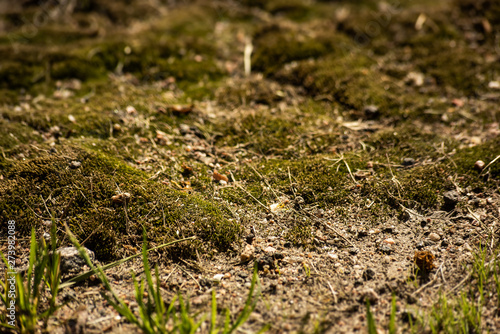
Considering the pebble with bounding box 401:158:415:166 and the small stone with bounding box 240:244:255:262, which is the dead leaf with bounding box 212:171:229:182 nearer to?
the small stone with bounding box 240:244:255:262

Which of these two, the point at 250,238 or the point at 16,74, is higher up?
the point at 16,74

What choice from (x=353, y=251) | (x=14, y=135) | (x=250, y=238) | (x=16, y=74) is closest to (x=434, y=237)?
(x=353, y=251)

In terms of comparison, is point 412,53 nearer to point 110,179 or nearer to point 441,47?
point 441,47

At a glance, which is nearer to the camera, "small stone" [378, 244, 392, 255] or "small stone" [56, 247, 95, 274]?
"small stone" [56, 247, 95, 274]

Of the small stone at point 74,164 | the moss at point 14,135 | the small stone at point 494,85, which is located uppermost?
the small stone at point 494,85

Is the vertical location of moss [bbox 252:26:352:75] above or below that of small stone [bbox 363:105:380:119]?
above

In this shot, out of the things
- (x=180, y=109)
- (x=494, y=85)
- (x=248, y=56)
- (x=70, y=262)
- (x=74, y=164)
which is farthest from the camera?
(x=248, y=56)

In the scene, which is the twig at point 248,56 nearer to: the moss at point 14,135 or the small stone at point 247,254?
the moss at point 14,135

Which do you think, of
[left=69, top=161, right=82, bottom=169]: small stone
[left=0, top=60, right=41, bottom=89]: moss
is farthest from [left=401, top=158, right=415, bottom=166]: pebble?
[left=0, top=60, right=41, bottom=89]: moss

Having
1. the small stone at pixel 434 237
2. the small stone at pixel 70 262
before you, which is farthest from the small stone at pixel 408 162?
the small stone at pixel 70 262

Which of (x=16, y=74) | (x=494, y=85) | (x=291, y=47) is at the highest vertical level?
(x=291, y=47)

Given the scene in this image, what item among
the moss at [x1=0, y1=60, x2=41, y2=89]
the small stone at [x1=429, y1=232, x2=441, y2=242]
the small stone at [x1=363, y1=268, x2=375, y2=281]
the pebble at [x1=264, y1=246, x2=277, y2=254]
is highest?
the moss at [x1=0, y1=60, x2=41, y2=89]

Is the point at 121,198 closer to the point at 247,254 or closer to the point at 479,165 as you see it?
the point at 247,254
